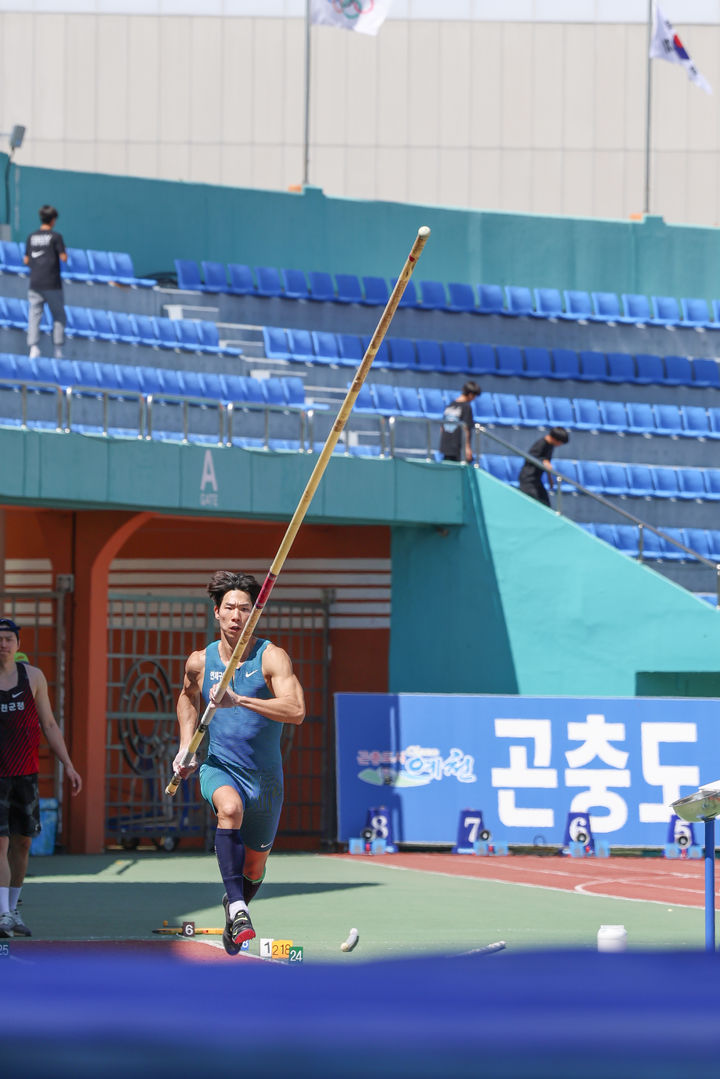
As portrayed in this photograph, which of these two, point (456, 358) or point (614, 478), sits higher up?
point (456, 358)

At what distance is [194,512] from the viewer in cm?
1795

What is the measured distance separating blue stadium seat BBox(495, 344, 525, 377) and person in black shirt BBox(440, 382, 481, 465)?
556cm

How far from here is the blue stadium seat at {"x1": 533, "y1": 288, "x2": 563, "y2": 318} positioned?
2667cm

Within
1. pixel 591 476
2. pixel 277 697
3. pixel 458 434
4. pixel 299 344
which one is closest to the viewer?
pixel 277 697

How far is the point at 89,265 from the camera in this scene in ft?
79.2

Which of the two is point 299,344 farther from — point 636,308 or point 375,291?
point 636,308

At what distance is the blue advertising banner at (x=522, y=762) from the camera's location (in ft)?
56.9

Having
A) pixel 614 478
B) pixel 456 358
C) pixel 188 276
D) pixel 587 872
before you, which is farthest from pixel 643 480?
pixel 587 872

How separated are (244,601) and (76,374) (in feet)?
43.2

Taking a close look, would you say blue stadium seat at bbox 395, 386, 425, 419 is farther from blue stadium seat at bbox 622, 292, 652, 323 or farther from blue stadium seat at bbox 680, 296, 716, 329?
blue stadium seat at bbox 680, 296, 716, 329

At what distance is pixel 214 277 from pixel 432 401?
3.98m

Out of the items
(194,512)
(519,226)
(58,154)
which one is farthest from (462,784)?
(58,154)

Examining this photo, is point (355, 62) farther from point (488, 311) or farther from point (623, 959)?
point (623, 959)

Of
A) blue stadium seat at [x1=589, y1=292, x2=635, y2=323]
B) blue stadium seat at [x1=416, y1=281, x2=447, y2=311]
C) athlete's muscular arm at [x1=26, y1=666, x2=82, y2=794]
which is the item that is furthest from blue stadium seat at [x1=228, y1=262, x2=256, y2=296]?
athlete's muscular arm at [x1=26, y1=666, x2=82, y2=794]
